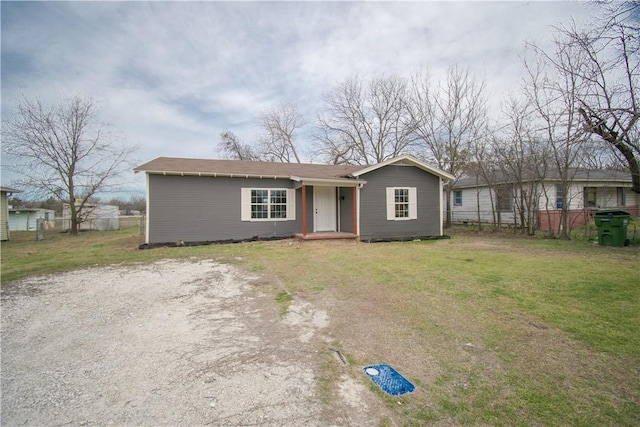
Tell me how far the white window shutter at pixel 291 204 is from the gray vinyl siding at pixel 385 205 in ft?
9.34

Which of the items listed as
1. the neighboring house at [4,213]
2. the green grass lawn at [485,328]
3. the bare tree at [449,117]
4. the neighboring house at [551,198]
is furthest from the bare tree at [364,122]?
the neighboring house at [4,213]

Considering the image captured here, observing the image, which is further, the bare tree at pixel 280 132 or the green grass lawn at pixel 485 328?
the bare tree at pixel 280 132

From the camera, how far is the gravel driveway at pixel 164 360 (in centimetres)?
209

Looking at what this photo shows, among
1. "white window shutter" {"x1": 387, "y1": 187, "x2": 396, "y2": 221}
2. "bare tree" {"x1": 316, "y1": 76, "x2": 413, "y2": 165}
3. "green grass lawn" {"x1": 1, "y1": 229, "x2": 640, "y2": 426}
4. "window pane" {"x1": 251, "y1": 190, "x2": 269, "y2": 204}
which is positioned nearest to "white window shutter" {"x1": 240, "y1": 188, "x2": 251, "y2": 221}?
"window pane" {"x1": 251, "y1": 190, "x2": 269, "y2": 204}

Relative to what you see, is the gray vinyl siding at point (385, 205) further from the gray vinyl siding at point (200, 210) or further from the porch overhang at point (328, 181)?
the gray vinyl siding at point (200, 210)

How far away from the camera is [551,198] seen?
17250mm

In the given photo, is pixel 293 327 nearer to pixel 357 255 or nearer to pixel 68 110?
pixel 357 255

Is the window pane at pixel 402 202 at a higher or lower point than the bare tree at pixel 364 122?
lower

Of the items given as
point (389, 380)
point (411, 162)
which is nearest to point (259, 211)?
point (411, 162)

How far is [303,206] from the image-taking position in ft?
39.0

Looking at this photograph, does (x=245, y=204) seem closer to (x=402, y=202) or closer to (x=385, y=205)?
(x=385, y=205)

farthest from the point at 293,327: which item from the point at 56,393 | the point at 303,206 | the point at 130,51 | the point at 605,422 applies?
the point at 130,51

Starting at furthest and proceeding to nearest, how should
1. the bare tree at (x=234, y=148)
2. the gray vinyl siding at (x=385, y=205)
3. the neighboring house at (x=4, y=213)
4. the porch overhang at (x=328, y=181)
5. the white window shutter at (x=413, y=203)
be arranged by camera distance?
the bare tree at (x=234, y=148), the neighboring house at (x=4, y=213), the white window shutter at (x=413, y=203), the gray vinyl siding at (x=385, y=205), the porch overhang at (x=328, y=181)

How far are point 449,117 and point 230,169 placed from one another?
45.7 feet
